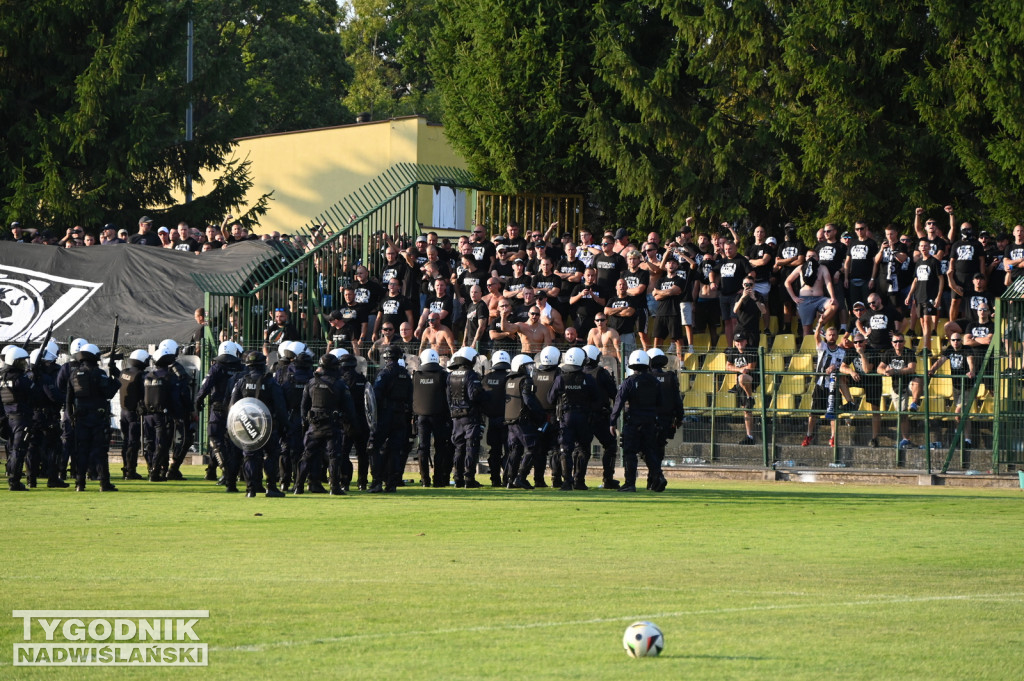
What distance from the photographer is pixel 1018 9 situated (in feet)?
85.0

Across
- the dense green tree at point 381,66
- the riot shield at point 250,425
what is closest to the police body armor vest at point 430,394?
the riot shield at point 250,425

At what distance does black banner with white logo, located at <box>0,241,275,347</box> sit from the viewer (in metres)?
29.0

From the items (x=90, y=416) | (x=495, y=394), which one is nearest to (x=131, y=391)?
(x=90, y=416)

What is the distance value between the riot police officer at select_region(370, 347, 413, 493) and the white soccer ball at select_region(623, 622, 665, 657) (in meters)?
12.5

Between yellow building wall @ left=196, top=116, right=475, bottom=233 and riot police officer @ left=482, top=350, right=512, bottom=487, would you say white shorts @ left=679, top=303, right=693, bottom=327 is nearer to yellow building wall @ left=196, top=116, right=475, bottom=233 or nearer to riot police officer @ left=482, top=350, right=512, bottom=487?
riot police officer @ left=482, top=350, right=512, bottom=487

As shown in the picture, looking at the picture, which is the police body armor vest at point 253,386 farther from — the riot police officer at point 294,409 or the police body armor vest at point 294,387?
the police body armor vest at point 294,387

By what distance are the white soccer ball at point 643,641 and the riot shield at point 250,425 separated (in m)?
11.1

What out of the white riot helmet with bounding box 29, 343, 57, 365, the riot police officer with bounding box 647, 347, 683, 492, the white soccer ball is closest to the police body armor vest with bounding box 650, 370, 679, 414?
the riot police officer with bounding box 647, 347, 683, 492

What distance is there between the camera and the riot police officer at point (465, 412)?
68.2 feet

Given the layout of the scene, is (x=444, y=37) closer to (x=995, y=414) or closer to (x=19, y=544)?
(x=995, y=414)

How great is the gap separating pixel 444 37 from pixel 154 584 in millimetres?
27134

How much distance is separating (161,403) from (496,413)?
4772 millimetres

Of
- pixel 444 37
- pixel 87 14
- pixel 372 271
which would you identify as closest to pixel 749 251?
pixel 372 271

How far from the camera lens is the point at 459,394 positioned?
68.6ft
